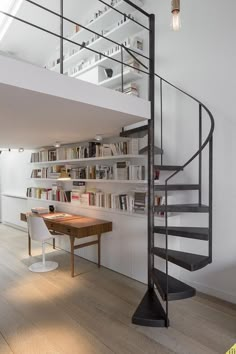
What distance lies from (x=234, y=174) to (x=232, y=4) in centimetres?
188

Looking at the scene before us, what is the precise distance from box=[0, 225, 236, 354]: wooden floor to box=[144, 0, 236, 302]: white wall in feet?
1.32

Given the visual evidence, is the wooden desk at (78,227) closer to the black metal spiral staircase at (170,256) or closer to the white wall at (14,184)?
the black metal spiral staircase at (170,256)

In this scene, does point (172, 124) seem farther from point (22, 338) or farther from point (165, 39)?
point (22, 338)

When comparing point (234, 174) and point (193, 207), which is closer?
point (193, 207)

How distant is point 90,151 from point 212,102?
2.04 m

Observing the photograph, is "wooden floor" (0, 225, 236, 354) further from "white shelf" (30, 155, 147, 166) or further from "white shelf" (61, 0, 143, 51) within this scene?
"white shelf" (61, 0, 143, 51)

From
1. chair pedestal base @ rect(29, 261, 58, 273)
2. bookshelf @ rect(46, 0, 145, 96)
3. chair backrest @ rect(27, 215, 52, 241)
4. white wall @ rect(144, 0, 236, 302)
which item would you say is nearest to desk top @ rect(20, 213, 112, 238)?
chair backrest @ rect(27, 215, 52, 241)

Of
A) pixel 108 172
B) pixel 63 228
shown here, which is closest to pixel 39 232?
pixel 63 228

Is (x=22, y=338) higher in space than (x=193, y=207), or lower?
lower

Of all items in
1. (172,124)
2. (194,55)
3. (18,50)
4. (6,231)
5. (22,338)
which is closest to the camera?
(22,338)

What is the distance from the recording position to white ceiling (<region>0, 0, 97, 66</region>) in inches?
165

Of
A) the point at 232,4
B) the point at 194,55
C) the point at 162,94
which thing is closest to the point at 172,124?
the point at 162,94

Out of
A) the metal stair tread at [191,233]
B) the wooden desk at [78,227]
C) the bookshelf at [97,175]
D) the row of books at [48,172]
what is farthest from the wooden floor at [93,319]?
the row of books at [48,172]

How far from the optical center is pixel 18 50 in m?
5.11
